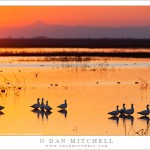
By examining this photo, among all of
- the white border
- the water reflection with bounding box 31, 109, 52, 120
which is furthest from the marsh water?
the white border

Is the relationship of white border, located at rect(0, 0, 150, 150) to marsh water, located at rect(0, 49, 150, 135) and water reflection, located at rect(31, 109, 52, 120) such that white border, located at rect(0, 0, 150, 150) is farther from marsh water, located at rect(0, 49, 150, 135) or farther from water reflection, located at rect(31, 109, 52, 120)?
water reflection, located at rect(31, 109, 52, 120)

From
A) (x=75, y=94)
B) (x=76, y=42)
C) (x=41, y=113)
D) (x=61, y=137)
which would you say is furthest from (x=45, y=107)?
(x=76, y=42)

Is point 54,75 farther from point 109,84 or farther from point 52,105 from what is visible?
point 52,105

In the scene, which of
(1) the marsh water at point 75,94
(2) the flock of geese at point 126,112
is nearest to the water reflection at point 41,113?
(1) the marsh water at point 75,94

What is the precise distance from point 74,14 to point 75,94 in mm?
2157

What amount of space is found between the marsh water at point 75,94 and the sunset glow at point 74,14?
1473 mm

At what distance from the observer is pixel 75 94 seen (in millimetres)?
12062

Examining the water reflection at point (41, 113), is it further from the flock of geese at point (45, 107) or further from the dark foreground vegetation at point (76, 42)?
the dark foreground vegetation at point (76, 42)

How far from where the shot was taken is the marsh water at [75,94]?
10.1 meters

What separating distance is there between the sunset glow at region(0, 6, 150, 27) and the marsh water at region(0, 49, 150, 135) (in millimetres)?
1473

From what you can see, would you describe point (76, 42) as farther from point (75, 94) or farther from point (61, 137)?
point (61, 137)

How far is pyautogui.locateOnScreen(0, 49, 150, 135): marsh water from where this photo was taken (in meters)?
10.1

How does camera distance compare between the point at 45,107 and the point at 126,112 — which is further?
the point at 45,107

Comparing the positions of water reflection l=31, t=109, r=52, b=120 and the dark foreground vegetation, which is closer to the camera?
water reflection l=31, t=109, r=52, b=120
